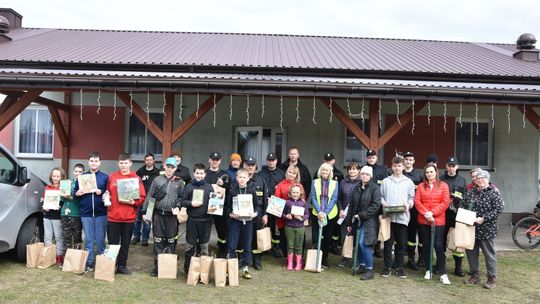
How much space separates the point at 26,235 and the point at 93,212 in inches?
49.0

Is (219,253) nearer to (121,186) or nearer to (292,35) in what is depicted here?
(121,186)

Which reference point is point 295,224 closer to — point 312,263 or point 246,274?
point 312,263

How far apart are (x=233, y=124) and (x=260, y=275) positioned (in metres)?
5.30

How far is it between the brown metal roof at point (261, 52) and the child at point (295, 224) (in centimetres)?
411

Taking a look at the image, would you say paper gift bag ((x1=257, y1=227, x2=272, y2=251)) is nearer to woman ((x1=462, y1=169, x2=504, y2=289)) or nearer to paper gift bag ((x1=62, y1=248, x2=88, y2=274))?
paper gift bag ((x1=62, y1=248, x2=88, y2=274))

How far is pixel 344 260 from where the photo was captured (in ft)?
20.3

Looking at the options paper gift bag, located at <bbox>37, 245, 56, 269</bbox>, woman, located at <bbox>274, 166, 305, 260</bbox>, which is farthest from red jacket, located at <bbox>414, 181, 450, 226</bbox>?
paper gift bag, located at <bbox>37, 245, 56, 269</bbox>

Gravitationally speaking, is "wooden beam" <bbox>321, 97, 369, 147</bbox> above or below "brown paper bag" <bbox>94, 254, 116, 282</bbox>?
above

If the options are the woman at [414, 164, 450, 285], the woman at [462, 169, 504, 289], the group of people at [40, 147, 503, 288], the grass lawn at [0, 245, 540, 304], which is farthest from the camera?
the woman at [414, 164, 450, 285]

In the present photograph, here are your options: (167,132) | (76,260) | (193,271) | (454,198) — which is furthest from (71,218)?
(454,198)

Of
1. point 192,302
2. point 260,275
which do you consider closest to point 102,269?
point 192,302

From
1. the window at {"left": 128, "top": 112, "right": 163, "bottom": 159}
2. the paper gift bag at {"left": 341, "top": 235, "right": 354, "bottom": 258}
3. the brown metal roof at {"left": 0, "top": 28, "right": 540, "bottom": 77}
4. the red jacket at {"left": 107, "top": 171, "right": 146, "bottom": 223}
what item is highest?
the brown metal roof at {"left": 0, "top": 28, "right": 540, "bottom": 77}

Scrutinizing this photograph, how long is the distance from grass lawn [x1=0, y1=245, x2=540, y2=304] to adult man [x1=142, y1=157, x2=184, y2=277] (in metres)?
0.51

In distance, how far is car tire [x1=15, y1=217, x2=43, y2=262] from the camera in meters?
5.70
